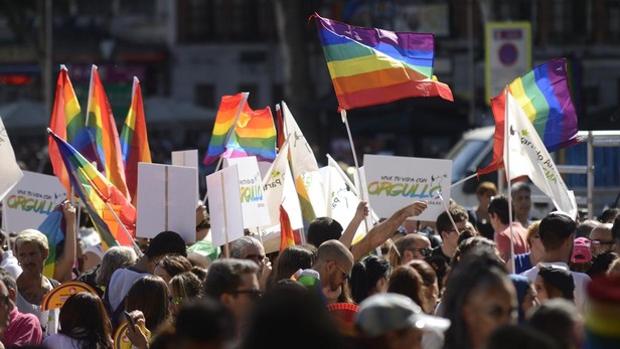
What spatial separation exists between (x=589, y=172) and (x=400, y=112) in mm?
18123

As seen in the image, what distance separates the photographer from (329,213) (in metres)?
11.2

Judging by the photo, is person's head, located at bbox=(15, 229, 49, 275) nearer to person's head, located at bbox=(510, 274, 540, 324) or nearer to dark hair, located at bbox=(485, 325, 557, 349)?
person's head, located at bbox=(510, 274, 540, 324)

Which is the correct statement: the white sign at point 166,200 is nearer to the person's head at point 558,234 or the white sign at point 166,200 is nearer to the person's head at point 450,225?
the person's head at point 450,225

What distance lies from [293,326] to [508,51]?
22781 mm

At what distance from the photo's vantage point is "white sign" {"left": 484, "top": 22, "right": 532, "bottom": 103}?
2634 cm

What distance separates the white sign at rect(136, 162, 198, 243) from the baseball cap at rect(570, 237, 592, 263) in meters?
2.38

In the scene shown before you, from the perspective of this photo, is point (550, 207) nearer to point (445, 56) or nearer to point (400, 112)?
point (400, 112)

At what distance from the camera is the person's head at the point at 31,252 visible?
902cm

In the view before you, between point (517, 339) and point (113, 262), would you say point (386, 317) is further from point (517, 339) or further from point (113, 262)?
point (113, 262)

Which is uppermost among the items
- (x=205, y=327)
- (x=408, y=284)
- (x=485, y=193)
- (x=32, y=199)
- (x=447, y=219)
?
(x=205, y=327)

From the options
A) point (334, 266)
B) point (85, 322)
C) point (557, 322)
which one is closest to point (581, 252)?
point (334, 266)

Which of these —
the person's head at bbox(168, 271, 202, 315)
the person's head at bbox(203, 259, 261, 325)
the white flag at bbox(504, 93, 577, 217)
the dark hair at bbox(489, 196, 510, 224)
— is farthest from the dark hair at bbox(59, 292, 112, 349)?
the dark hair at bbox(489, 196, 510, 224)

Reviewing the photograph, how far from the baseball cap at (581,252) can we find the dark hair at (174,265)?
91.4 inches

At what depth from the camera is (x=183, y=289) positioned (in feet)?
26.0
